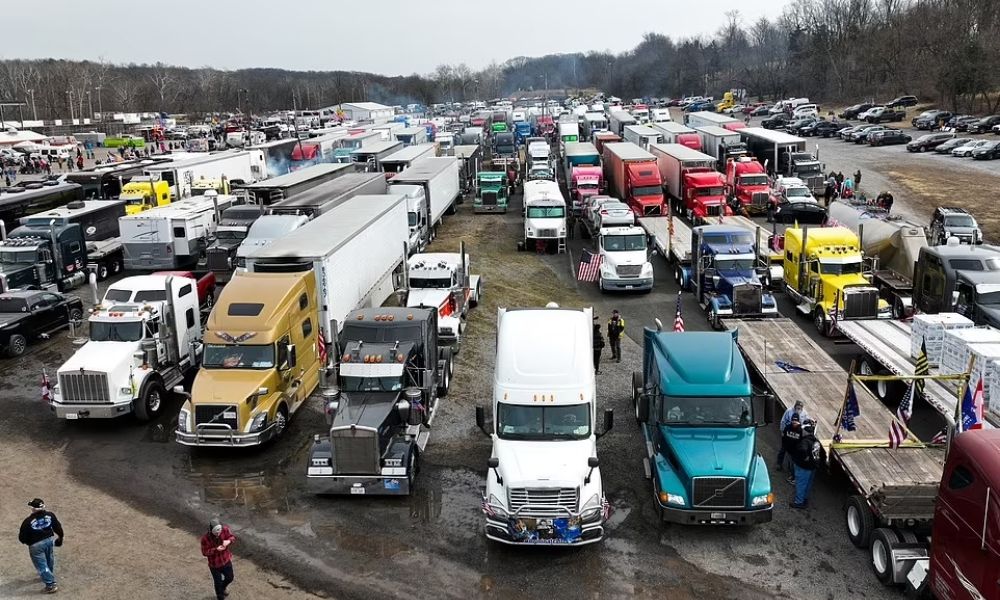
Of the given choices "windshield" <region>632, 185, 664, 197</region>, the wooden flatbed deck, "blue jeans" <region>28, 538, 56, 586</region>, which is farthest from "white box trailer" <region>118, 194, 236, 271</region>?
"blue jeans" <region>28, 538, 56, 586</region>

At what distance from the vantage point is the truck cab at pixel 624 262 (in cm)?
2836

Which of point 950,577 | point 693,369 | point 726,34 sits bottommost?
point 950,577

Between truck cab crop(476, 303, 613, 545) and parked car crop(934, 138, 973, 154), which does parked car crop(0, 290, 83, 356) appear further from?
parked car crop(934, 138, 973, 154)

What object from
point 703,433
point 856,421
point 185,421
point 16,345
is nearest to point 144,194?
point 16,345

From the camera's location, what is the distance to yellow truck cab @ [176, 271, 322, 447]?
1622cm

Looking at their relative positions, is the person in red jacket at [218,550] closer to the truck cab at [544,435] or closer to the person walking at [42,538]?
the person walking at [42,538]

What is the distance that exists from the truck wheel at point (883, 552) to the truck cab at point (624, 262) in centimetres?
1714

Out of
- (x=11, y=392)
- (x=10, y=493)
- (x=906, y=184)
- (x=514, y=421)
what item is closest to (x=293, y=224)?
(x=11, y=392)

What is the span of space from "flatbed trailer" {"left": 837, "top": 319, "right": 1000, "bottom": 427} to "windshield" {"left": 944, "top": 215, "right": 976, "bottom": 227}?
14.0 meters

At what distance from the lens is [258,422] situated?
53.7 ft

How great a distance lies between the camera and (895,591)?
452 inches

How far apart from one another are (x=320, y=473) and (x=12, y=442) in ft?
28.0

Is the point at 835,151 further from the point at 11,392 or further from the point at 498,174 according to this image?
the point at 11,392

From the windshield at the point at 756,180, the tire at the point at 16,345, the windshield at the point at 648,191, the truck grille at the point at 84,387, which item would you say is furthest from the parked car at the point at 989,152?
the tire at the point at 16,345
